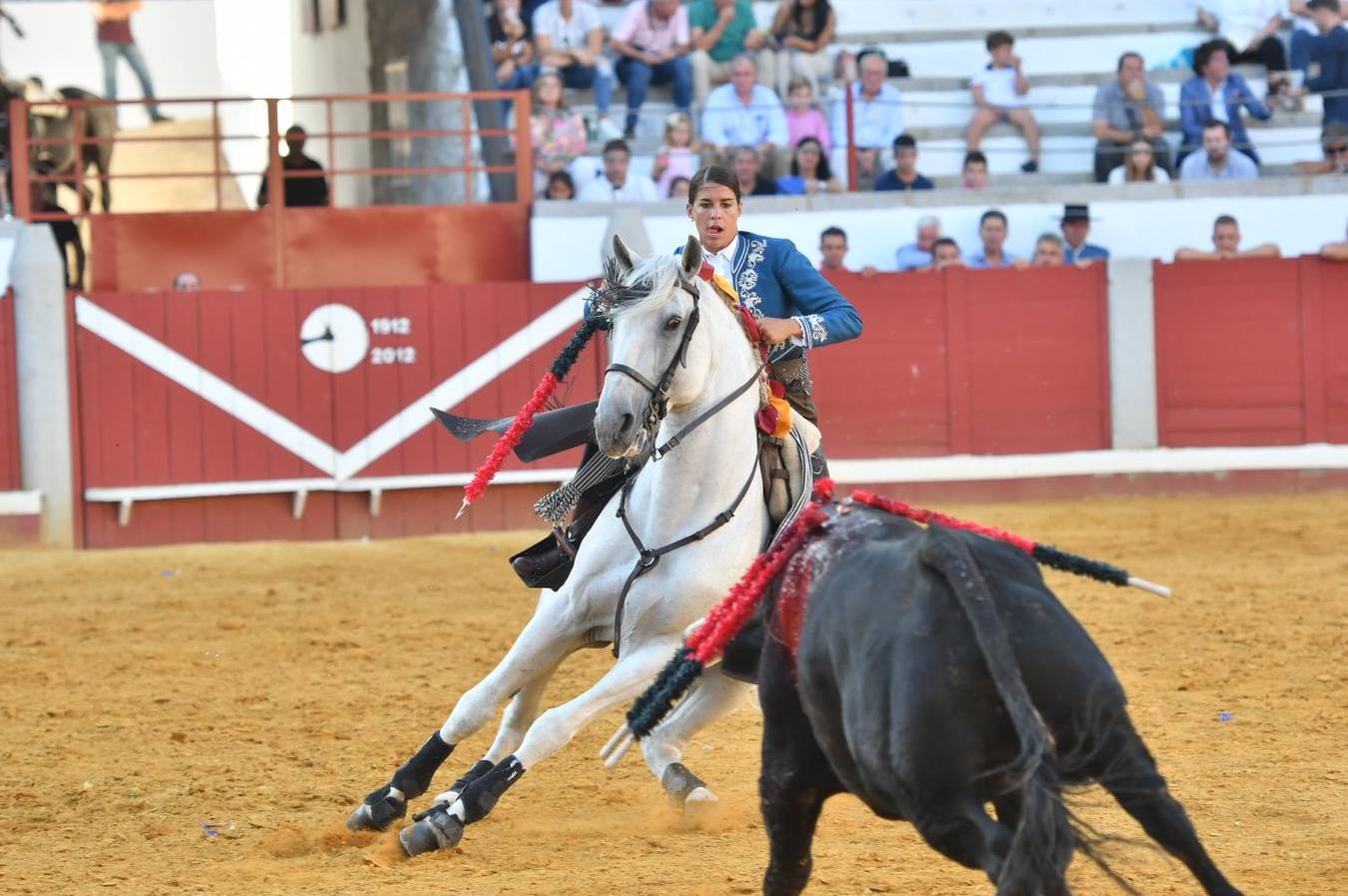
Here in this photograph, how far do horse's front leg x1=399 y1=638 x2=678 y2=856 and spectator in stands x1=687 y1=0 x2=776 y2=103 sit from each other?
395 inches

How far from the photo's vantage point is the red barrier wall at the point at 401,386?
39.2 feet

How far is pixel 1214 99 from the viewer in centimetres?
1382

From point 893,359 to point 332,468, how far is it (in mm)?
3851

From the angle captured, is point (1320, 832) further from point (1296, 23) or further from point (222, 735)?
point (1296, 23)

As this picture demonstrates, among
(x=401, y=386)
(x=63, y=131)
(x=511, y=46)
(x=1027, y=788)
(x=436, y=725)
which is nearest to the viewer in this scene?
(x=1027, y=788)

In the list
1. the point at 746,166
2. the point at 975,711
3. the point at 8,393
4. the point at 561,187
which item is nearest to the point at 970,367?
the point at 746,166

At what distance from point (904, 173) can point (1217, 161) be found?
2.28 meters

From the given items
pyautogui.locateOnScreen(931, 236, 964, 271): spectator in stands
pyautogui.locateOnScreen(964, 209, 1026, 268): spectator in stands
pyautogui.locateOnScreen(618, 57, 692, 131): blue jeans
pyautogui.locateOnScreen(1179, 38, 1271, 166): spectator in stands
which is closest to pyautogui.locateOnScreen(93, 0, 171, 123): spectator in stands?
pyautogui.locateOnScreen(618, 57, 692, 131): blue jeans

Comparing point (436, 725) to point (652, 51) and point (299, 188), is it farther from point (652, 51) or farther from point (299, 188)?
point (652, 51)

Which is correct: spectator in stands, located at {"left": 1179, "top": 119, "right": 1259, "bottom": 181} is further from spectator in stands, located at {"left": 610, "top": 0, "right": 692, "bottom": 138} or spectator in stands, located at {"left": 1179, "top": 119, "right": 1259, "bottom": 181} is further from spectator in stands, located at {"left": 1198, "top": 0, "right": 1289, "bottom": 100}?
spectator in stands, located at {"left": 610, "top": 0, "right": 692, "bottom": 138}

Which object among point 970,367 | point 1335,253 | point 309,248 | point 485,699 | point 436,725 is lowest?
point 436,725

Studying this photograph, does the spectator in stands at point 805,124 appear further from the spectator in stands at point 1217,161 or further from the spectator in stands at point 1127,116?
the spectator in stands at point 1217,161

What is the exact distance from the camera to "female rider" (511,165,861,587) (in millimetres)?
4906

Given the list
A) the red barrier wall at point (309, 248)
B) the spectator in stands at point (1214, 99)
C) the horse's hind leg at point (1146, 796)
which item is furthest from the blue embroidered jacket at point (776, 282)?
the spectator in stands at point (1214, 99)
